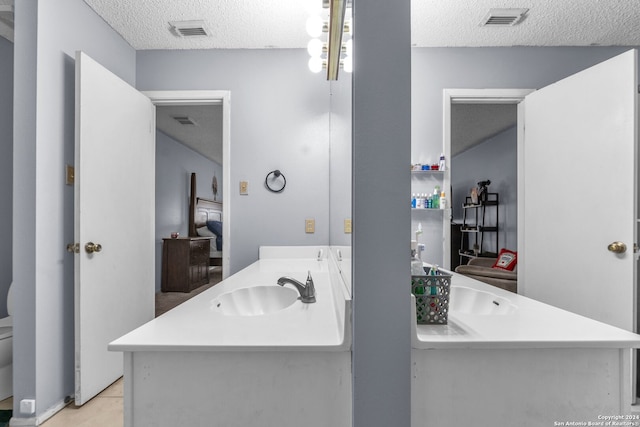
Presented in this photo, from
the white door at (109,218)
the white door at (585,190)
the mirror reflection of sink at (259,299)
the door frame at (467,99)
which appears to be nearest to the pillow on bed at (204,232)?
the white door at (109,218)

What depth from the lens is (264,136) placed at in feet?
7.89

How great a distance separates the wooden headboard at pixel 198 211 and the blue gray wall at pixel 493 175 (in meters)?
5.01

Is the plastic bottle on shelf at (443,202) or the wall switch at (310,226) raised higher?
the plastic bottle on shelf at (443,202)

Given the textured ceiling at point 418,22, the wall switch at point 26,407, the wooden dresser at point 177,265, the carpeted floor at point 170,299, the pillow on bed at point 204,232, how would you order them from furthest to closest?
1. the pillow on bed at point 204,232
2. the wooden dresser at point 177,265
3. the carpeted floor at point 170,299
4. the wall switch at point 26,407
5. the textured ceiling at point 418,22

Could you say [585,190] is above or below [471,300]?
above

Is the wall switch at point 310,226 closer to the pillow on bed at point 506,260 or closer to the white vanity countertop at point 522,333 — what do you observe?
the pillow on bed at point 506,260

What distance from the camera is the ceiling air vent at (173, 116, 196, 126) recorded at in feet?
13.5

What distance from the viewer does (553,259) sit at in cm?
169

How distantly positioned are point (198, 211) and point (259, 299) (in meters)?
4.60

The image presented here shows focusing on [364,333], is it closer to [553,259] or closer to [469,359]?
[469,359]

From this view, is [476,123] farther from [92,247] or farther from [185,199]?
[185,199]

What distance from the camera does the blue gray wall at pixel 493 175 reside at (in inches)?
43.5

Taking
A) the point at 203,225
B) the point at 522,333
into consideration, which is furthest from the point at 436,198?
the point at 203,225

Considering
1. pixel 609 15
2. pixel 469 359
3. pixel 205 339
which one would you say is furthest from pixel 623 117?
pixel 205 339
